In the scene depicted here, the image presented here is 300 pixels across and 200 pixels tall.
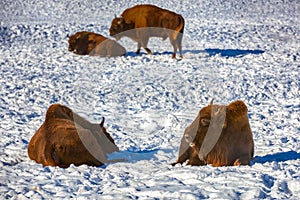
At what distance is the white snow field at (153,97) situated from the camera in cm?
546

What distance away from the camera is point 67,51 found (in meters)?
16.8

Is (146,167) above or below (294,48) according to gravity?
below

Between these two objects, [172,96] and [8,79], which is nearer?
[172,96]

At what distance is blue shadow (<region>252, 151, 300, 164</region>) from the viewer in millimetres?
6602

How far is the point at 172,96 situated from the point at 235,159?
16.7ft

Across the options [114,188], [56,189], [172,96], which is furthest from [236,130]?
[172,96]

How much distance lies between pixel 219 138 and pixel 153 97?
5.13 metres

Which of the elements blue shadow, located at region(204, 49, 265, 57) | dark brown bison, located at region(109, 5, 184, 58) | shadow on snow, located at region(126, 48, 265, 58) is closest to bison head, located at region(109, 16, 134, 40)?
dark brown bison, located at region(109, 5, 184, 58)

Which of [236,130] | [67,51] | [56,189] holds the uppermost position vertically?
[67,51]

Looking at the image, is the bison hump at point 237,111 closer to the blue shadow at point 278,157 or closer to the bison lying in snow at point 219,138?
the bison lying in snow at point 219,138

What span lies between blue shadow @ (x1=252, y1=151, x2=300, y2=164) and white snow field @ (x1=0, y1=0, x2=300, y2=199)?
1 centimetres

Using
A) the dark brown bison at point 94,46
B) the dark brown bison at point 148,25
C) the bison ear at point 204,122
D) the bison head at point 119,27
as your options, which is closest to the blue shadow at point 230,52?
the dark brown bison at point 148,25

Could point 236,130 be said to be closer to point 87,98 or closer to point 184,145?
point 184,145

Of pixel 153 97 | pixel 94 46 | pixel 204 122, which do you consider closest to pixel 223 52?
pixel 94 46
